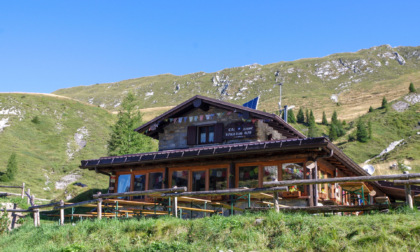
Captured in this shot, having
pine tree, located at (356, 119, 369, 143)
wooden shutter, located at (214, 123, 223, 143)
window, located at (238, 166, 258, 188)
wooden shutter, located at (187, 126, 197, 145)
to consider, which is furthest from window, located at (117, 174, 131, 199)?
pine tree, located at (356, 119, 369, 143)

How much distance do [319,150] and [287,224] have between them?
8.36 m

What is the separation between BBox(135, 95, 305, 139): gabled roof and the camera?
2261cm

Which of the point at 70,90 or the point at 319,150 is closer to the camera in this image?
the point at 319,150

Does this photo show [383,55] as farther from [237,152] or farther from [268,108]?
[237,152]

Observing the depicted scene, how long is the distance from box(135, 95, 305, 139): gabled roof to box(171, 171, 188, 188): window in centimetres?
375

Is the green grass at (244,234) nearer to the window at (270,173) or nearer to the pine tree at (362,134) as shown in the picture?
the window at (270,173)

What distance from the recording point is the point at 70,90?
7790 inches

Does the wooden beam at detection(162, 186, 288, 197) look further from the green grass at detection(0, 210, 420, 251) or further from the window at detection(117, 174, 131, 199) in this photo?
the window at detection(117, 174, 131, 199)

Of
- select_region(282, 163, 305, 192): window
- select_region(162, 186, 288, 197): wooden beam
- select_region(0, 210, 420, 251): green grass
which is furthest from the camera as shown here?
select_region(282, 163, 305, 192): window

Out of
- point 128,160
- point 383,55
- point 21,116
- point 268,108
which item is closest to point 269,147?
point 128,160

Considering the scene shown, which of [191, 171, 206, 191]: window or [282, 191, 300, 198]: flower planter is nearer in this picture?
[282, 191, 300, 198]: flower planter

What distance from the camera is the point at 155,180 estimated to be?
74.1 feet

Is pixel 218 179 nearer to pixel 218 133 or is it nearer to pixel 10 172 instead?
pixel 218 133

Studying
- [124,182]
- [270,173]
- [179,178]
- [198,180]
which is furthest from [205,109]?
[270,173]
